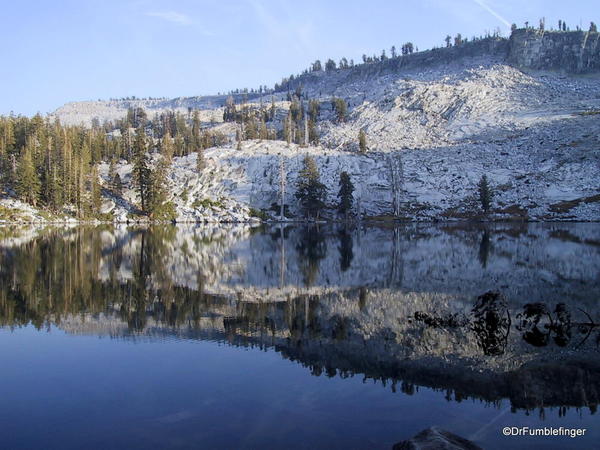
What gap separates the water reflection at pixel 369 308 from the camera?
1498 cm

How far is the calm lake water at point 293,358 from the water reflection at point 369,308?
0.35 ft

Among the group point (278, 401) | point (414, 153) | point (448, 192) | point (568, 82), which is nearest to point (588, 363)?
point (278, 401)

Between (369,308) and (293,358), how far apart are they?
26.3 ft

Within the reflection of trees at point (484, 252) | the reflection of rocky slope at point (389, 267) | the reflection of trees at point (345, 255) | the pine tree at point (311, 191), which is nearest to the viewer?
the reflection of rocky slope at point (389, 267)

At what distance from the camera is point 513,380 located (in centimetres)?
1393

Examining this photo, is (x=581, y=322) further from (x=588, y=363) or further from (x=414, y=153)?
(x=414, y=153)

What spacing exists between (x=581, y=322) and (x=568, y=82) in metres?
190

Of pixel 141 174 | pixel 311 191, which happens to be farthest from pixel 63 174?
pixel 311 191

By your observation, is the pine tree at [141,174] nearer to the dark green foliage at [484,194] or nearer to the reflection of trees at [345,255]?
A: the reflection of trees at [345,255]

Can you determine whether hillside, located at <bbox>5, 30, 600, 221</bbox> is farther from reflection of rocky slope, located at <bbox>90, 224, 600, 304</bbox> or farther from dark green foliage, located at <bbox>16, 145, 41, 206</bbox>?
reflection of rocky slope, located at <bbox>90, 224, 600, 304</bbox>

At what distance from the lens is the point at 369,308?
78.1 ft

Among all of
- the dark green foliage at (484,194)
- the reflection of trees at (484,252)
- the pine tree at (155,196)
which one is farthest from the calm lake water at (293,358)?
the pine tree at (155,196)

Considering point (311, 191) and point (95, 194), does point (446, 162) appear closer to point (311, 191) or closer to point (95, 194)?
point (311, 191)

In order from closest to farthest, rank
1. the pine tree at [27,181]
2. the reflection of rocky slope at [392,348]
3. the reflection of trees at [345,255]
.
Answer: the reflection of rocky slope at [392,348] → the reflection of trees at [345,255] → the pine tree at [27,181]
